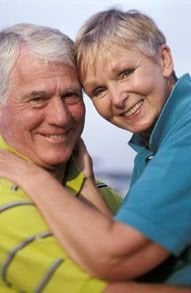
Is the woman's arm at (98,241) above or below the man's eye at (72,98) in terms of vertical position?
below

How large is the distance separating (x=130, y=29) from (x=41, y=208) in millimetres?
815

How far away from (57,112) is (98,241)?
0.76m

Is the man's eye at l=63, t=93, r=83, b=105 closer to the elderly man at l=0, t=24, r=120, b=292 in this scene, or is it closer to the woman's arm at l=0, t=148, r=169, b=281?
the elderly man at l=0, t=24, r=120, b=292

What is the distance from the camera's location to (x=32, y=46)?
2146 millimetres

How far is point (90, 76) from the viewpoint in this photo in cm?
215

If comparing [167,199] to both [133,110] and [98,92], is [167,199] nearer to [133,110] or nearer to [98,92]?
[133,110]

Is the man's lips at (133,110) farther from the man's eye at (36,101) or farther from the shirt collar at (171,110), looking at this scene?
the man's eye at (36,101)

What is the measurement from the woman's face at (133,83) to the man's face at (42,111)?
0.13 metres

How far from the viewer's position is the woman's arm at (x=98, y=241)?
158 centimetres

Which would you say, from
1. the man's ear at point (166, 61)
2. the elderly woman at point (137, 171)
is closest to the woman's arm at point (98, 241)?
the elderly woman at point (137, 171)

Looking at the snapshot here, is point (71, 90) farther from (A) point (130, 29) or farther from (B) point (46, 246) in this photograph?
(B) point (46, 246)

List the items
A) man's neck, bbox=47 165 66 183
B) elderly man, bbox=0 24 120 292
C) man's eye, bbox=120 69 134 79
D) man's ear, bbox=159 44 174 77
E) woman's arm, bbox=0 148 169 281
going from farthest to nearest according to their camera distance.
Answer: man's neck, bbox=47 165 66 183 < man's ear, bbox=159 44 174 77 < man's eye, bbox=120 69 134 79 < elderly man, bbox=0 24 120 292 < woman's arm, bbox=0 148 169 281

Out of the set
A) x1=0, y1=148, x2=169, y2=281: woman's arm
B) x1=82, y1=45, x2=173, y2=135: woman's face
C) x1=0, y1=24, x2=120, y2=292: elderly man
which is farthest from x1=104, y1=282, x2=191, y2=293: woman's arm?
x1=82, y1=45, x2=173, y2=135: woman's face

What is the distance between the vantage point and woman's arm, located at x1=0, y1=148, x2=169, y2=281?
5.18ft
